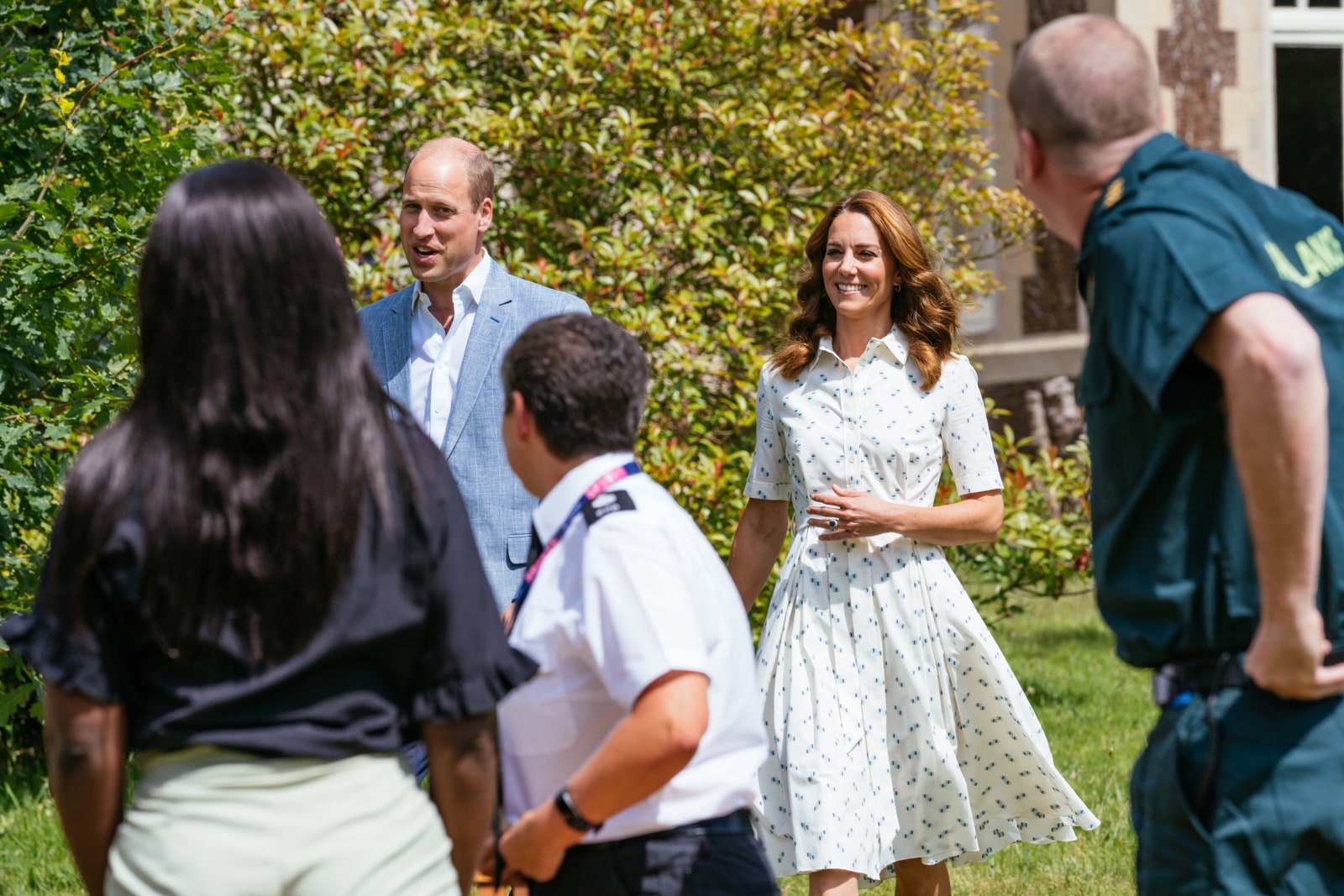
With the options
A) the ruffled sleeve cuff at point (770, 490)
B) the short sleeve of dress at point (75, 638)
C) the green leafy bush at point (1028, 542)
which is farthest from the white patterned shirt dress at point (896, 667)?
the green leafy bush at point (1028, 542)

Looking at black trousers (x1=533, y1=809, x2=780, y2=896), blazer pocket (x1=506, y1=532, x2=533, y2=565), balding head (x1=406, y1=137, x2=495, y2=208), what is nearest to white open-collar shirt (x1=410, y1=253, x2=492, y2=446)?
balding head (x1=406, y1=137, x2=495, y2=208)

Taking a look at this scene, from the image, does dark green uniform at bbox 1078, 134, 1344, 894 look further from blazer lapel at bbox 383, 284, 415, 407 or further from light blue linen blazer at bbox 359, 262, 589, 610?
blazer lapel at bbox 383, 284, 415, 407

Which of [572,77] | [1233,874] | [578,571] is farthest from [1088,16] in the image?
[572,77]

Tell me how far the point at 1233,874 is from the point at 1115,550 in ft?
1.57

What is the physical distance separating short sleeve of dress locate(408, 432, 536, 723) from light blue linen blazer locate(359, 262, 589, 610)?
165 centimetres

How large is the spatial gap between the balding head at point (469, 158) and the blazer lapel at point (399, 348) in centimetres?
34

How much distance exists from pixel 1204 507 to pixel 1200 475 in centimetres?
5

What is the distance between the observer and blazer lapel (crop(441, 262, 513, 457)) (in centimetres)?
376

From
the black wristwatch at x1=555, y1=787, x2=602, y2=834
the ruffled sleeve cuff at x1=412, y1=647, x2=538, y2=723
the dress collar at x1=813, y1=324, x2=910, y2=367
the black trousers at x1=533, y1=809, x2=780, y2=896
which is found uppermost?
the ruffled sleeve cuff at x1=412, y1=647, x2=538, y2=723

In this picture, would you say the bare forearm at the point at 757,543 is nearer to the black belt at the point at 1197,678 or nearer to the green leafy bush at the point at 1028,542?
the black belt at the point at 1197,678

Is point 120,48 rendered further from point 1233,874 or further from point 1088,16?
point 1233,874

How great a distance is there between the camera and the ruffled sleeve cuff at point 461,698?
1.88 meters

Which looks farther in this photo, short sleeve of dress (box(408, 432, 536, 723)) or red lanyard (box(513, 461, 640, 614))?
red lanyard (box(513, 461, 640, 614))

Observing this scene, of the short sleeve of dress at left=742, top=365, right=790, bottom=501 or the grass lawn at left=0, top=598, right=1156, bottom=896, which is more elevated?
the short sleeve of dress at left=742, top=365, right=790, bottom=501
